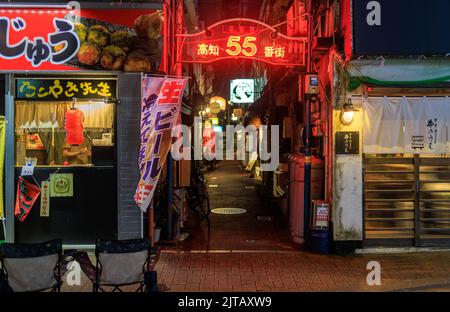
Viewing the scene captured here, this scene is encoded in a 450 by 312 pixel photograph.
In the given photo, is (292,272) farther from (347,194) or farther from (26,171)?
(26,171)

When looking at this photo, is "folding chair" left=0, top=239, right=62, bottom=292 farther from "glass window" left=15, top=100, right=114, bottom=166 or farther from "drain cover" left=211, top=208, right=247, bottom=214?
"drain cover" left=211, top=208, right=247, bottom=214

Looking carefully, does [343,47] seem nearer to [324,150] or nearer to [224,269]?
[324,150]

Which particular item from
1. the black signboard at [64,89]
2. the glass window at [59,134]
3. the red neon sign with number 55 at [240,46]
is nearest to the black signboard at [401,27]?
the red neon sign with number 55 at [240,46]

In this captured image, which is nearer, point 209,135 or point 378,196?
point 378,196

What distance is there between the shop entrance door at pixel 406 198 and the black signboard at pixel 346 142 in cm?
54

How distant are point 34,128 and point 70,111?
3.79ft

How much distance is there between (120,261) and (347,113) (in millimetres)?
5971

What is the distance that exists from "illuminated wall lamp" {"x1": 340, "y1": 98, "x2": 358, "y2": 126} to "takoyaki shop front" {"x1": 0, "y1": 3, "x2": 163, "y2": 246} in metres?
4.19

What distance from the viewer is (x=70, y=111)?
934cm

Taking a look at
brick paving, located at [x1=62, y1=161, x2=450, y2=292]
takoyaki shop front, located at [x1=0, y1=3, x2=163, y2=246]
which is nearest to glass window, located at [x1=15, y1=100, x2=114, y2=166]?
takoyaki shop front, located at [x1=0, y1=3, x2=163, y2=246]

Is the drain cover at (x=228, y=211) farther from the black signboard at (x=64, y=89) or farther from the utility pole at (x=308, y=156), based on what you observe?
the black signboard at (x=64, y=89)

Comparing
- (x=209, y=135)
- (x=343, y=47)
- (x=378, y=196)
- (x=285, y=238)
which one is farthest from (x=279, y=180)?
(x=209, y=135)

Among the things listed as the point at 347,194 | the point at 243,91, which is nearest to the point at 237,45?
the point at 347,194

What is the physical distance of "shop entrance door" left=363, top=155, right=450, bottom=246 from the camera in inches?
401
